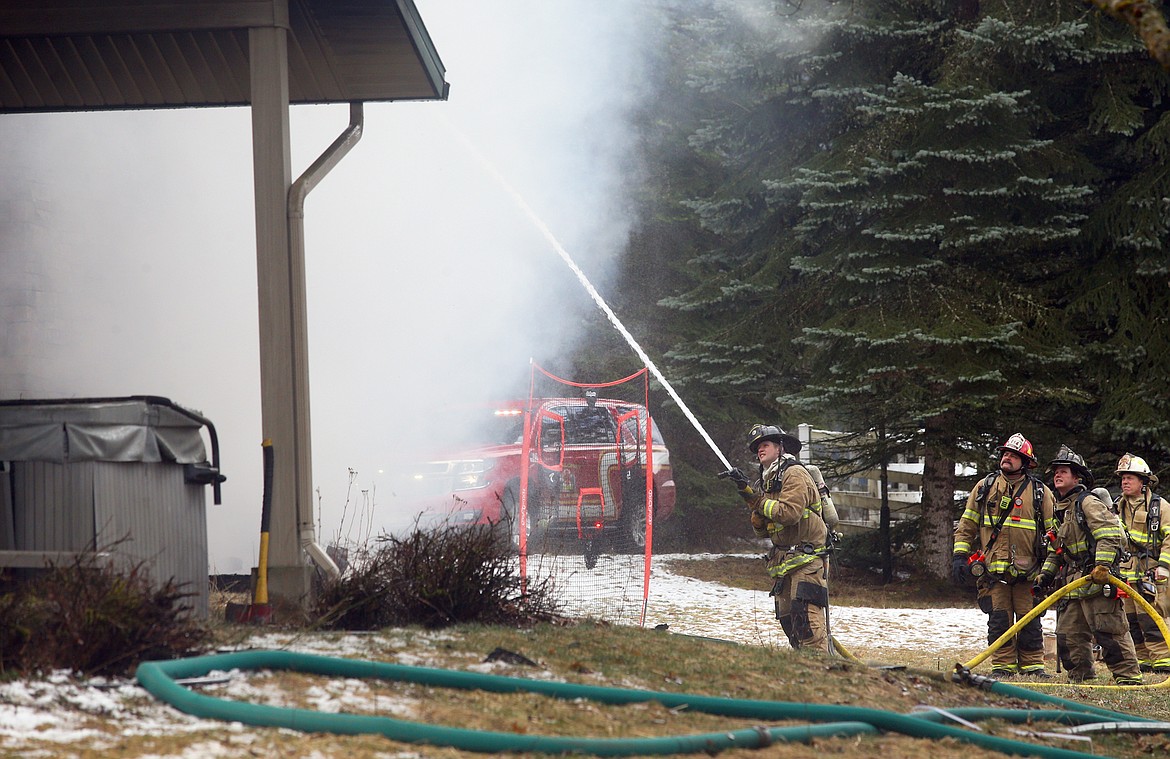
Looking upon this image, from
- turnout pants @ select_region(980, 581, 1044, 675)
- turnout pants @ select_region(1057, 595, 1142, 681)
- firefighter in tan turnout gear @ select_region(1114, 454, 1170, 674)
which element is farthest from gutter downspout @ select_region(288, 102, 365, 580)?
firefighter in tan turnout gear @ select_region(1114, 454, 1170, 674)

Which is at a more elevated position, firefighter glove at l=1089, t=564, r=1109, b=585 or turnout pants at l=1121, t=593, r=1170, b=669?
firefighter glove at l=1089, t=564, r=1109, b=585

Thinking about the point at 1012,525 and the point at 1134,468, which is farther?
the point at 1134,468

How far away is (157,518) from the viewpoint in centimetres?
564

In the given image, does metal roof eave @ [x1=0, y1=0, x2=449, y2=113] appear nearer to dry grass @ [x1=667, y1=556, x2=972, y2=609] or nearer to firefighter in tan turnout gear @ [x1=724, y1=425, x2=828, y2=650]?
firefighter in tan turnout gear @ [x1=724, y1=425, x2=828, y2=650]

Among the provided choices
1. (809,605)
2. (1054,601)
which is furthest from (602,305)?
(1054,601)

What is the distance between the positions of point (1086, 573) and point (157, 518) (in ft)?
22.2

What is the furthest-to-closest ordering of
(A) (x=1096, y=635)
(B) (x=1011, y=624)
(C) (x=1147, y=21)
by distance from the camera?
(B) (x=1011, y=624)
(A) (x=1096, y=635)
(C) (x=1147, y=21)

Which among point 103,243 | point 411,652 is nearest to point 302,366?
point 411,652

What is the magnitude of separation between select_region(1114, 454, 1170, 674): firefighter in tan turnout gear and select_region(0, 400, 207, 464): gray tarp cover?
25.1ft

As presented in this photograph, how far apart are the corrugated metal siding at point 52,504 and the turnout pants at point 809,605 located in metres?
4.91

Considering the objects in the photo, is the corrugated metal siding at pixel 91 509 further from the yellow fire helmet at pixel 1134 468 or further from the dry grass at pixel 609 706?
the yellow fire helmet at pixel 1134 468

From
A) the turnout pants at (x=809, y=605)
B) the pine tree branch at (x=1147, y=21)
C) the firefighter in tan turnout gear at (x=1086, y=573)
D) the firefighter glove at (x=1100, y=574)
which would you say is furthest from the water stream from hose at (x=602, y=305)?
the pine tree branch at (x=1147, y=21)

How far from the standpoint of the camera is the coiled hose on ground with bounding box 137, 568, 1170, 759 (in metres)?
3.62

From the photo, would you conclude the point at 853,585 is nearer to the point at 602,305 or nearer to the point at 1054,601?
the point at 602,305
